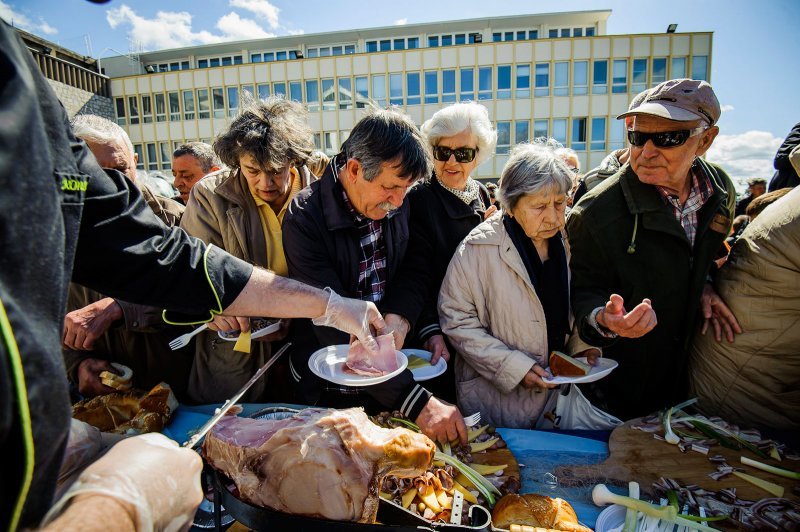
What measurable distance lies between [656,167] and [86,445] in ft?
8.71

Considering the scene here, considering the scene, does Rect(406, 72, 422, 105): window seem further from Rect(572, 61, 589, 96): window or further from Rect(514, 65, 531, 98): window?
Rect(572, 61, 589, 96): window

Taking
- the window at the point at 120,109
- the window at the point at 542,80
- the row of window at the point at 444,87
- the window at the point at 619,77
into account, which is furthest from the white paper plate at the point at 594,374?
the window at the point at 120,109

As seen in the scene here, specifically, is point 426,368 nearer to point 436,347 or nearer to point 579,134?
point 436,347

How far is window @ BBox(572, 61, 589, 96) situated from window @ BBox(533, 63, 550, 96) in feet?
5.02

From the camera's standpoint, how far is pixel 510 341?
2.31 metres

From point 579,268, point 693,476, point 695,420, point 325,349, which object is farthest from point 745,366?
point 325,349

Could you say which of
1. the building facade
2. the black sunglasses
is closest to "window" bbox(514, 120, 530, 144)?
the building facade

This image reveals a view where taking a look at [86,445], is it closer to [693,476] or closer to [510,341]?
[510,341]

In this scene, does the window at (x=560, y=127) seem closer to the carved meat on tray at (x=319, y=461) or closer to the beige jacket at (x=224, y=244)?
the beige jacket at (x=224, y=244)

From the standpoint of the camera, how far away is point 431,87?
93.3 feet

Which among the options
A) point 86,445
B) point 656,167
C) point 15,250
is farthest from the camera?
point 656,167

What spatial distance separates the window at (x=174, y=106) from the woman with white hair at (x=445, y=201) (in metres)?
32.9

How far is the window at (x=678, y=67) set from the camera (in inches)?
1030

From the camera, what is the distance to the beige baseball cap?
7.09 ft
